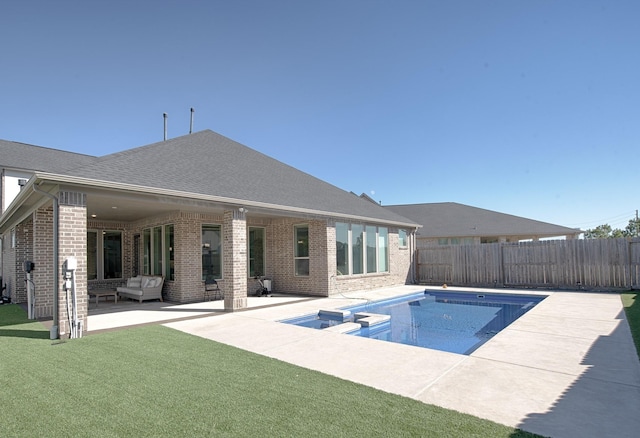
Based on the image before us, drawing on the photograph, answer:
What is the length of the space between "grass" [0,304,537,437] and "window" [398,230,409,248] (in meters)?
13.2

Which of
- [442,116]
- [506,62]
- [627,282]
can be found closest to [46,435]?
[506,62]

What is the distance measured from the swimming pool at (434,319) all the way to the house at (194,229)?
2423 mm

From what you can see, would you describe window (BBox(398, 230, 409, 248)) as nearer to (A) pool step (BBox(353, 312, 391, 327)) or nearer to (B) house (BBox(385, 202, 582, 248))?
(B) house (BBox(385, 202, 582, 248))

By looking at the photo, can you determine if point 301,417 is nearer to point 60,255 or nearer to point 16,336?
point 60,255

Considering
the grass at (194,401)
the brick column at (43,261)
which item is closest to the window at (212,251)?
the brick column at (43,261)

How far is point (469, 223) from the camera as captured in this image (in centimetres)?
2570

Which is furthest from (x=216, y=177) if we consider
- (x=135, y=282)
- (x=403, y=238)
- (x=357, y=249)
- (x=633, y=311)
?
(x=633, y=311)

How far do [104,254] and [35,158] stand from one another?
11692 millimetres

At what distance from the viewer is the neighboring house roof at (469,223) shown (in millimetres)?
23141

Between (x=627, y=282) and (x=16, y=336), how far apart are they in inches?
739

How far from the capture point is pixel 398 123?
677 inches

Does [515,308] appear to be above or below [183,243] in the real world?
below

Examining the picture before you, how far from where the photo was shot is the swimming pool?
7.71 meters

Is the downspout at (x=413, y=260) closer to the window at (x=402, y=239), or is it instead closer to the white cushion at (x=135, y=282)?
the window at (x=402, y=239)
